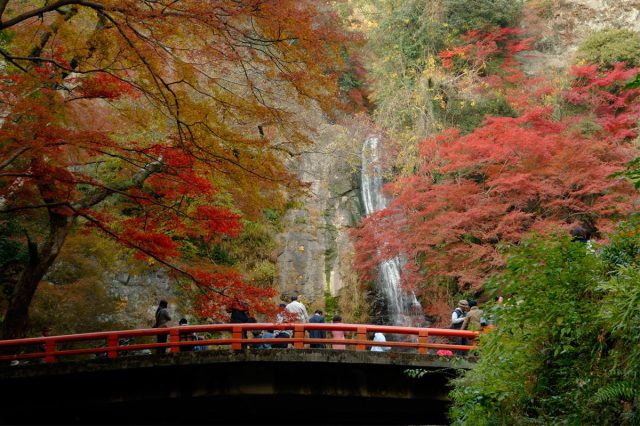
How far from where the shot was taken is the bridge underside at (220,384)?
1042 centimetres

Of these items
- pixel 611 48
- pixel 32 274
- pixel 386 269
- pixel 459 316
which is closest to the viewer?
pixel 32 274

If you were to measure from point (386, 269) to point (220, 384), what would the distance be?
9257 mm

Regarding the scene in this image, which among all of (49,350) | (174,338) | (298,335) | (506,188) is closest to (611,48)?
(506,188)

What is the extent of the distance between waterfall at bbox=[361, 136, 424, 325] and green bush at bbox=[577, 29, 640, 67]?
7.58 meters

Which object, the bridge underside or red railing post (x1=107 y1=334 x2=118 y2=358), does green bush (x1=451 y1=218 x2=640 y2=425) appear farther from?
red railing post (x1=107 y1=334 x2=118 y2=358)

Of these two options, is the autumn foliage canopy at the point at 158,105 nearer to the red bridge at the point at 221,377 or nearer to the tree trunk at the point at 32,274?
the tree trunk at the point at 32,274

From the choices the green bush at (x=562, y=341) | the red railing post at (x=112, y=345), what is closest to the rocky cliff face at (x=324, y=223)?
the red railing post at (x=112, y=345)

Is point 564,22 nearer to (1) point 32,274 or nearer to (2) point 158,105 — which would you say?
(2) point 158,105

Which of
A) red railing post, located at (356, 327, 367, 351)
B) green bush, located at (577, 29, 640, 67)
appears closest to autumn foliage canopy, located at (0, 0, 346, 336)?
red railing post, located at (356, 327, 367, 351)

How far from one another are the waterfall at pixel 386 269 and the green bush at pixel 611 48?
758cm

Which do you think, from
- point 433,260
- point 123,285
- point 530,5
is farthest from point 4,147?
point 530,5

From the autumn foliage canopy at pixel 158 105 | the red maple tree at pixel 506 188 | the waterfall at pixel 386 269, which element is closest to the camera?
the autumn foliage canopy at pixel 158 105

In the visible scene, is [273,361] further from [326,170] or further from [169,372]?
[326,170]

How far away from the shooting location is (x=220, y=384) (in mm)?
10852
